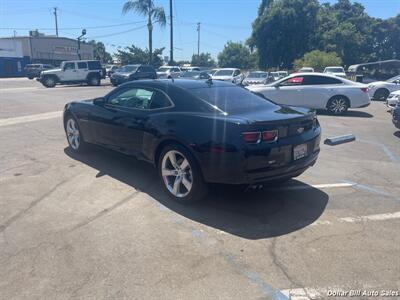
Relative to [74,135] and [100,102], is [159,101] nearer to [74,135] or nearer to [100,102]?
[100,102]

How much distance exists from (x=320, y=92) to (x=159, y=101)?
9.27 m

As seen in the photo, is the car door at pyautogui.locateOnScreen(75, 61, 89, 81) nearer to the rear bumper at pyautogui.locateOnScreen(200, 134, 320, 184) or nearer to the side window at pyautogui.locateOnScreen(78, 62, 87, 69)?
the side window at pyautogui.locateOnScreen(78, 62, 87, 69)

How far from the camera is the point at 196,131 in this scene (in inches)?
161

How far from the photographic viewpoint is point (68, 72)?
28.1m

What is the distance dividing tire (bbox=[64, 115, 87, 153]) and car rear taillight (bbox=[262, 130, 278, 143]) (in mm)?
3701

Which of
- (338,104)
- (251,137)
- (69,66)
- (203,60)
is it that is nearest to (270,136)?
(251,137)

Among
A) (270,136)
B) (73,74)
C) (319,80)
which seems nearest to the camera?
(270,136)

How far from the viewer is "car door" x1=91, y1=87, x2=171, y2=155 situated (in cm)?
493

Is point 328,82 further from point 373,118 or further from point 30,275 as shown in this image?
point 30,275

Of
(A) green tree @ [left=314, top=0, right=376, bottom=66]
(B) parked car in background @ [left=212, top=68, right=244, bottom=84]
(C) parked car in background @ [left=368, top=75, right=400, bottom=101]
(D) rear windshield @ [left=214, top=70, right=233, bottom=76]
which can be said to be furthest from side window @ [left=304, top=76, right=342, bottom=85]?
(A) green tree @ [left=314, top=0, right=376, bottom=66]

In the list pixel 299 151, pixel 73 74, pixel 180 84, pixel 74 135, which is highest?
pixel 180 84

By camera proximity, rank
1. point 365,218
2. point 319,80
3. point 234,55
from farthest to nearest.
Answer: point 234,55 → point 319,80 → point 365,218

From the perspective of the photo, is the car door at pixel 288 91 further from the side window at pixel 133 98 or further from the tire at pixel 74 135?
the side window at pixel 133 98

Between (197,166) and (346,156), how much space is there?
3972 millimetres
